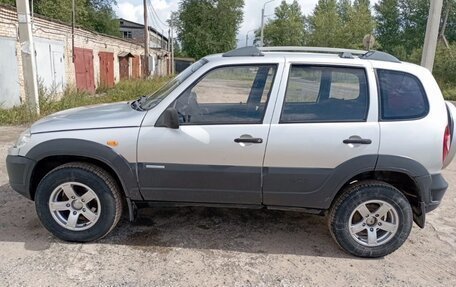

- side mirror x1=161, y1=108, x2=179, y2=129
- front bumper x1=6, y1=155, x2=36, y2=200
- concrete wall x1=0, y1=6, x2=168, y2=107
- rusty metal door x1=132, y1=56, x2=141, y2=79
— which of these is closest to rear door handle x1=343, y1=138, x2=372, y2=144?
side mirror x1=161, y1=108, x2=179, y2=129

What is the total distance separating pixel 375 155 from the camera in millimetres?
3074

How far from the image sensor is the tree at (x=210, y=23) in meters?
48.9

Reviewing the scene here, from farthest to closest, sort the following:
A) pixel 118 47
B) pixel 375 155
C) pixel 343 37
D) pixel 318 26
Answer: pixel 318 26
pixel 343 37
pixel 118 47
pixel 375 155

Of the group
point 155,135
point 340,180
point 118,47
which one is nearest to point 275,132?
point 340,180

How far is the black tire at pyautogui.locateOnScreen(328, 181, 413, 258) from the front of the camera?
319 cm

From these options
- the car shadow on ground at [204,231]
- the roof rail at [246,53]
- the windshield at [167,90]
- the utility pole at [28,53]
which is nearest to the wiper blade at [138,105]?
the windshield at [167,90]

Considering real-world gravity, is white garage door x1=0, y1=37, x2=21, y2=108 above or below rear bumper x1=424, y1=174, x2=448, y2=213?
above

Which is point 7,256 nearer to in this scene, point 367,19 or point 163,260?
point 163,260

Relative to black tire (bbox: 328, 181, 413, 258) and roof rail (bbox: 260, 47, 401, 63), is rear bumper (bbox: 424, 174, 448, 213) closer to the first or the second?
black tire (bbox: 328, 181, 413, 258)

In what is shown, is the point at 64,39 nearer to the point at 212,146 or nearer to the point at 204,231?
the point at 204,231

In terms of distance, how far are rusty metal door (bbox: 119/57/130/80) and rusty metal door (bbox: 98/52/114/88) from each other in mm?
2238

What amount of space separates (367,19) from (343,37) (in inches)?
128

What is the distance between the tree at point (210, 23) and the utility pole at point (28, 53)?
1611 inches

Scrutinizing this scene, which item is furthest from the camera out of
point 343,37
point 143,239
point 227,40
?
point 227,40
